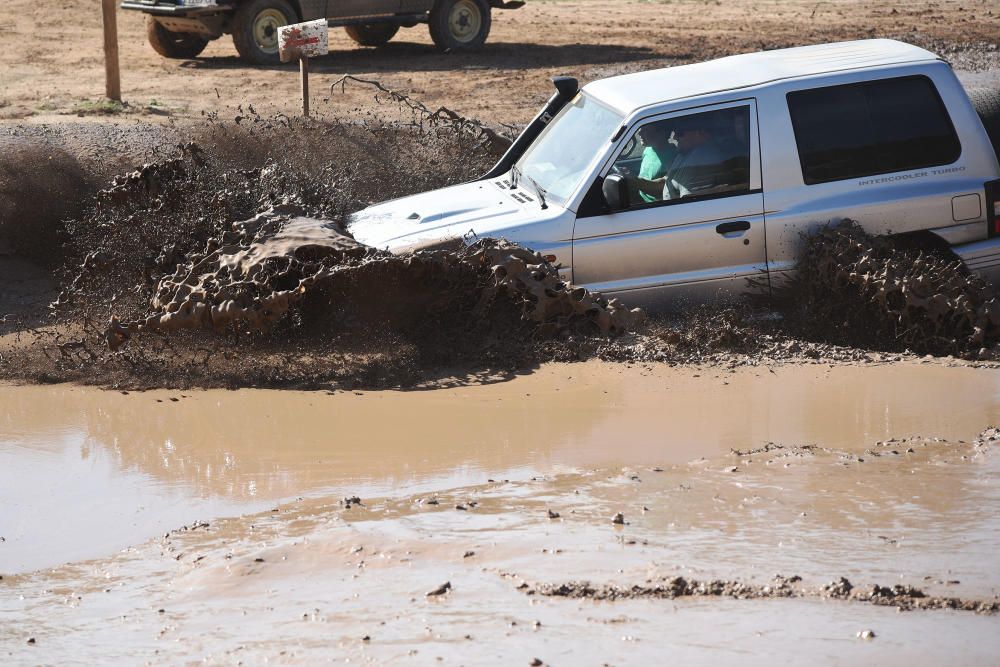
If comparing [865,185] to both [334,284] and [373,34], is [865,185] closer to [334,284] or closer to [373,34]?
[334,284]

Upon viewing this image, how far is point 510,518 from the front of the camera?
508 centimetres

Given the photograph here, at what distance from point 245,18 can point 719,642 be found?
14345 millimetres

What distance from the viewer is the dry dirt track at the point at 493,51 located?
14297 millimetres

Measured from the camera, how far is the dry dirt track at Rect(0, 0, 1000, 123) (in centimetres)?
1430

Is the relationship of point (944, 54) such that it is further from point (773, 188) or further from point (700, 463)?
point (700, 463)

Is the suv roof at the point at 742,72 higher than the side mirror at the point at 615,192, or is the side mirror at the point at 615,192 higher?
the suv roof at the point at 742,72

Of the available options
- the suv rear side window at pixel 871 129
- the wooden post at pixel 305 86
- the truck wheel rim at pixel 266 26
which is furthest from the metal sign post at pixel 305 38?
the truck wheel rim at pixel 266 26

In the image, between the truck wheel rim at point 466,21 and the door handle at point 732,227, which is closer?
the door handle at point 732,227

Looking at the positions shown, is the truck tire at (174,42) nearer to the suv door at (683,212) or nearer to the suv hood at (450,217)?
the suv hood at (450,217)

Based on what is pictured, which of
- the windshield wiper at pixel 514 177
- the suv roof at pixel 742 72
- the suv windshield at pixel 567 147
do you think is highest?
the suv roof at pixel 742 72

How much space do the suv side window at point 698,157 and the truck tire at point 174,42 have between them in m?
12.0

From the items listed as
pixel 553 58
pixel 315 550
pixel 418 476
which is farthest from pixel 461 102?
pixel 315 550

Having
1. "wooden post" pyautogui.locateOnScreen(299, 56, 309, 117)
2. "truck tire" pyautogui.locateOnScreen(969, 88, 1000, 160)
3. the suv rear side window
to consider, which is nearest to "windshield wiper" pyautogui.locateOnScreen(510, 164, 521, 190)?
the suv rear side window

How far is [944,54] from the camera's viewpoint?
55.1 feet
